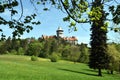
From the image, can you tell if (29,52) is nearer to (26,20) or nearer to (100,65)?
(100,65)

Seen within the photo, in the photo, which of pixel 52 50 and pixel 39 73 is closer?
pixel 39 73

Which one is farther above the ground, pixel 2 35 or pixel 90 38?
pixel 90 38

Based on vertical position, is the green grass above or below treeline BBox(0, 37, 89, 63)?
below

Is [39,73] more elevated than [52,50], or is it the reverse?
[52,50]

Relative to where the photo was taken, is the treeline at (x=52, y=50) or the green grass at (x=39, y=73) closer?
the green grass at (x=39, y=73)

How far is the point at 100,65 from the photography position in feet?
198

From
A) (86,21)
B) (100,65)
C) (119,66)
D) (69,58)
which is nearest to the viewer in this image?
(86,21)

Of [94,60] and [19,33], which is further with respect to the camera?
[94,60]

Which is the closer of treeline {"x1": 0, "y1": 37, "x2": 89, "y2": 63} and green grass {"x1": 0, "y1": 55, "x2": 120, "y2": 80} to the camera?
green grass {"x1": 0, "y1": 55, "x2": 120, "y2": 80}

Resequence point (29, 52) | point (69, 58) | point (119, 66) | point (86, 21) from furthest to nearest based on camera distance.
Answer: point (29, 52) < point (69, 58) < point (119, 66) < point (86, 21)

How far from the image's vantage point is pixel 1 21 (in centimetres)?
786

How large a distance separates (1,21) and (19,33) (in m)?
0.53

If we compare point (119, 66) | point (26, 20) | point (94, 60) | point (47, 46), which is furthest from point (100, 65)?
point (47, 46)

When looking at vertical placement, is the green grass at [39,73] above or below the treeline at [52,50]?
below
